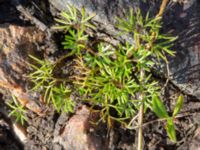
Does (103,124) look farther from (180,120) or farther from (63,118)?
(180,120)

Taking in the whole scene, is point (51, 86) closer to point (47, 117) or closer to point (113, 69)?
point (47, 117)

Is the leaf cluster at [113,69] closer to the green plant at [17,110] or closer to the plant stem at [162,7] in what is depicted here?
the plant stem at [162,7]

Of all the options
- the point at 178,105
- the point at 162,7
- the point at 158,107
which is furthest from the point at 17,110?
the point at 162,7

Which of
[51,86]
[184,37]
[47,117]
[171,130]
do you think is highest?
[184,37]

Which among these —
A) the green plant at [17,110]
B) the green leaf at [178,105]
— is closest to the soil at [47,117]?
the green plant at [17,110]

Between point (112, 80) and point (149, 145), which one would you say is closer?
point (112, 80)

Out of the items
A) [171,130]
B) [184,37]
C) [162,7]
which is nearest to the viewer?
[162,7]

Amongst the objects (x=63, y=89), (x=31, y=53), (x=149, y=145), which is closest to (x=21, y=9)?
(x=31, y=53)
